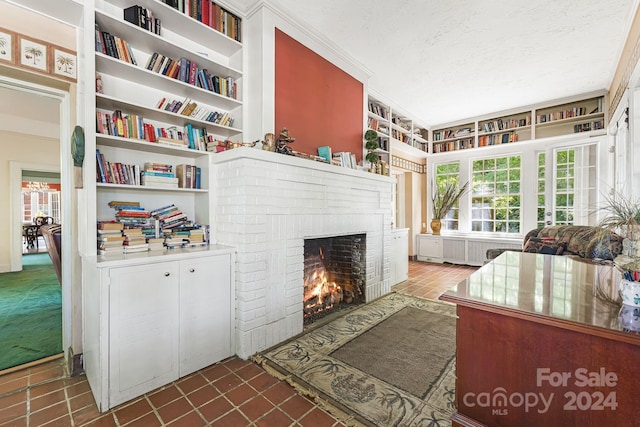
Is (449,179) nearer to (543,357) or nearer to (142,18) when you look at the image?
(543,357)

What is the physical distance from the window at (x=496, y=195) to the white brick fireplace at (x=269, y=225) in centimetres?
405

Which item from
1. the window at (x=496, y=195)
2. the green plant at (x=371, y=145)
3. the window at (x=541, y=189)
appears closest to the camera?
the green plant at (x=371, y=145)

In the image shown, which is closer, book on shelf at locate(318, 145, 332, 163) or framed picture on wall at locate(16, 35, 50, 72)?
framed picture on wall at locate(16, 35, 50, 72)

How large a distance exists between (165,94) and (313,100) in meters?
1.44

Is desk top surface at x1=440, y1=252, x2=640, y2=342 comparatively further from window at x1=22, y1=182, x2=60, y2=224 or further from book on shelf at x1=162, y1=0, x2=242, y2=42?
window at x1=22, y1=182, x2=60, y2=224

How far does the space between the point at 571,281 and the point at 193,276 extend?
2218 millimetres

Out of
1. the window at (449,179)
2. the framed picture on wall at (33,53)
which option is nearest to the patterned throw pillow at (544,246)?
the window at (449,179)

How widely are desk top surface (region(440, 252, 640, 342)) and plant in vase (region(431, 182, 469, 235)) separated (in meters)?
4.12

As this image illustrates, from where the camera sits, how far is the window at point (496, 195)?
207 inches

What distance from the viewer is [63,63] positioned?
6.34ft

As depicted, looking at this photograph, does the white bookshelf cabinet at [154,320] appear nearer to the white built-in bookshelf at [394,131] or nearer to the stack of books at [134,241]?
the stack of books at [134,241]

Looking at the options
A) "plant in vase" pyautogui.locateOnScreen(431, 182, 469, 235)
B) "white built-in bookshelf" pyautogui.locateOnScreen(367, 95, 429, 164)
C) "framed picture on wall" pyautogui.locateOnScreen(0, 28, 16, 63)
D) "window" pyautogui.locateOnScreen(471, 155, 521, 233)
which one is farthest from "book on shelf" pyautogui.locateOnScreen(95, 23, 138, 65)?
"window" pyautogui.locateOnScreen(471, 155, 521, 233)

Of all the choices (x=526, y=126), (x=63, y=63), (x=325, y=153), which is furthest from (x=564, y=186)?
(x=63, y=63)

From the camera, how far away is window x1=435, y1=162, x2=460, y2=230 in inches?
233
